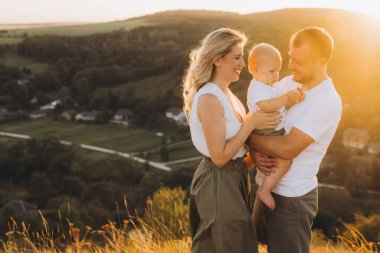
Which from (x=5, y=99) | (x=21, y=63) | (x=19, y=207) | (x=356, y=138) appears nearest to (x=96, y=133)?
(x=5, y=99)

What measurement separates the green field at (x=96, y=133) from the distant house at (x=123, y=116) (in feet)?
6.27

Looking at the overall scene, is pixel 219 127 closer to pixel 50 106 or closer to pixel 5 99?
pixel 50 106

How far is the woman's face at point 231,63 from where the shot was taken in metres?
2.28

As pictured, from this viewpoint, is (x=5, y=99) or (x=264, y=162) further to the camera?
(x=5, y=99)

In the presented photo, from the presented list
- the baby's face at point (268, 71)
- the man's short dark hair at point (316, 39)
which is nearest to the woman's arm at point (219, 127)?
the baby's face at point (268, 71)

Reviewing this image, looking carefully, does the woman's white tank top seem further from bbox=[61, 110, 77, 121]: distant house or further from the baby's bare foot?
bbox=[61, 110, 77, 121]: distant house

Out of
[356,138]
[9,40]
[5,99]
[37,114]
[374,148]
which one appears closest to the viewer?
[374,148]

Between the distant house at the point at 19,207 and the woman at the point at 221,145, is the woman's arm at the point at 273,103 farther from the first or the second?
the distant house at the point at 19,207

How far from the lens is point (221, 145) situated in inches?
83.9

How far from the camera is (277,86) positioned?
7.79 feet

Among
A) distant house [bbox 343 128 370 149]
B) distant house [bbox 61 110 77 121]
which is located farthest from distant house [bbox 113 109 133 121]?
distant house [bbox 343 128 370 149]

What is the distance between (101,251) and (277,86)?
70.7 inches

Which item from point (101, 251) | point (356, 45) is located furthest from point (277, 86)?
point (356, 45)

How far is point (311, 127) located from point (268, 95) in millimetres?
289
